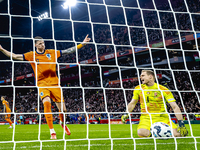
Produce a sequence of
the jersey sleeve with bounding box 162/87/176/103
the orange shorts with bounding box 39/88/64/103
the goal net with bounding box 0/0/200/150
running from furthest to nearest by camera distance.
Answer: the goal net with bounding box 0/0/200/150 → the orange shorts with bounding box 39/88/64/103 → the jersey sleeve with bounding box 162/87/176/103

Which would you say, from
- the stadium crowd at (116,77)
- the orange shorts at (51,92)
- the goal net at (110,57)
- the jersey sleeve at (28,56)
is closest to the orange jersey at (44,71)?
the jersey sleeve at (28,56)

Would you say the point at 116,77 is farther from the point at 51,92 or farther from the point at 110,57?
the point at 51,92

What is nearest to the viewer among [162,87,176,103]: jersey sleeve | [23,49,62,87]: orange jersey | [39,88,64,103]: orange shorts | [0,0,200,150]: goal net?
[162,87,176,103]: jersey sleeve

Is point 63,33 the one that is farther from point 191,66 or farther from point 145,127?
point 145,127

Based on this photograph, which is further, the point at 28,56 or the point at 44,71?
the point at 44,71

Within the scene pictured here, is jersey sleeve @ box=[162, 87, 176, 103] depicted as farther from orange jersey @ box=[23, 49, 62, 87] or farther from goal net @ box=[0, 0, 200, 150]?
goal net @ box=[0, 0, 200, 150]

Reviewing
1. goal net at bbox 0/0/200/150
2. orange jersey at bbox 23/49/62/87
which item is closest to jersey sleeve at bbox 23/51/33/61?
orange jersey at bbox 23/49/62/87

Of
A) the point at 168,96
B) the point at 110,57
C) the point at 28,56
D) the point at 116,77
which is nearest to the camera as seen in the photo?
the point at 168,96

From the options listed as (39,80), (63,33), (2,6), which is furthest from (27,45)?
(39,80)

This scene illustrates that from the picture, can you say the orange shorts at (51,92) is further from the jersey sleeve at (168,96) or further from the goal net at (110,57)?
the goal net at (110,57)

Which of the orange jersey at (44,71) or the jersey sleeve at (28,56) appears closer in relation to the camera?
the jersey sleeve at (28,56)

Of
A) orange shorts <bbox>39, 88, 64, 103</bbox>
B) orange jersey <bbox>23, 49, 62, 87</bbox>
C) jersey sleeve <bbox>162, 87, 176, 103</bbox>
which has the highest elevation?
orange jersey <bbox>23, 49, 62, 87</bbox>

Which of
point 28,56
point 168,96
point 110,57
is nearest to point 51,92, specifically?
point 28,56

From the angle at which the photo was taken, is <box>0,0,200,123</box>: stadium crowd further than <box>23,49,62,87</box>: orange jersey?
Yes
